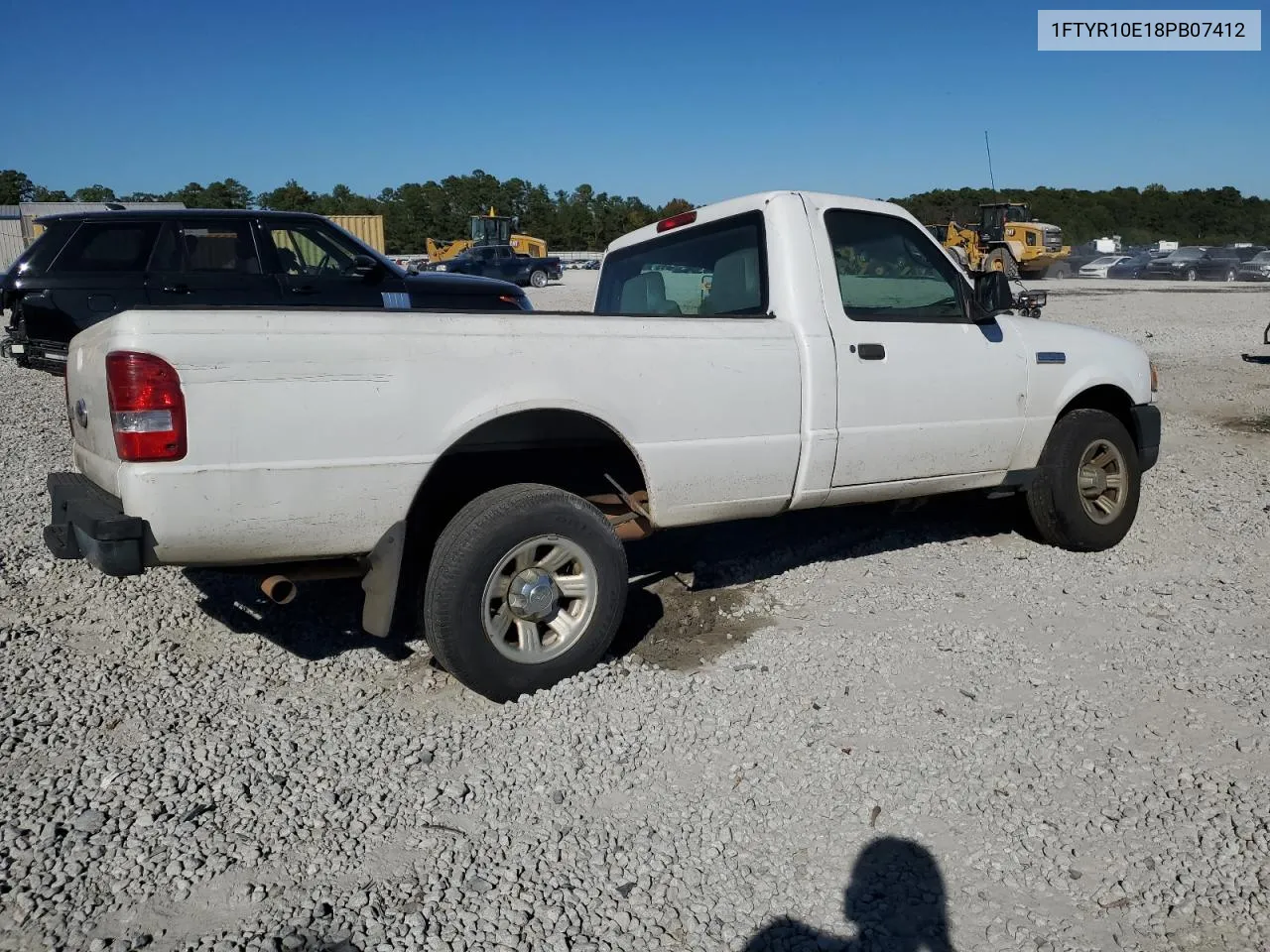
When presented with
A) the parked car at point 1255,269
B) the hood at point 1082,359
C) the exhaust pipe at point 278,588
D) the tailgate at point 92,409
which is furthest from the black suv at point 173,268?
the parked car at point 1255,269

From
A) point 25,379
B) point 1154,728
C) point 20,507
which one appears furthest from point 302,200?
point 1154,728

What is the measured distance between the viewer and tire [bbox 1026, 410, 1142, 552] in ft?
17.8

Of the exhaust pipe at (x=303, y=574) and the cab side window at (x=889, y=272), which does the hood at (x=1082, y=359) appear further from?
the exhaust pipe at (x=303, y=574)

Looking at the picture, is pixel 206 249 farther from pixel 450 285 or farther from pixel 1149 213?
pixel 1149 213

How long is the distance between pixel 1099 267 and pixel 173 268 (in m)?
46.7

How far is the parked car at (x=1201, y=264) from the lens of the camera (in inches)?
1746

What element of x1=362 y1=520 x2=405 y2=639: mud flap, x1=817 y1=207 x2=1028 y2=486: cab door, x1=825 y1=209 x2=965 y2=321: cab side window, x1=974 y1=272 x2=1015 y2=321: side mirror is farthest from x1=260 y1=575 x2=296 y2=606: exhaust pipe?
x1=974 y1=272 x2=1015 y2=321: side mirror

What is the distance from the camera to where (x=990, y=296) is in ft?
16.4

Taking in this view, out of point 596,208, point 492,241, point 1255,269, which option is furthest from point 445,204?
point 1255,269

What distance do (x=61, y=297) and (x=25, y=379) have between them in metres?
3.50

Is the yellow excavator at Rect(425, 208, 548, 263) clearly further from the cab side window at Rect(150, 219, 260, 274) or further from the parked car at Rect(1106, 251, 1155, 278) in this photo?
the cab side window at Rect(150, 219, 260, 274)

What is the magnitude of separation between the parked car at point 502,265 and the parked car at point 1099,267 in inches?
1063

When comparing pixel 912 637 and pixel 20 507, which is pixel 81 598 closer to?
pixel 20 507

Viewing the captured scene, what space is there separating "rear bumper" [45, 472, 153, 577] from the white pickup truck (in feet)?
0.04
